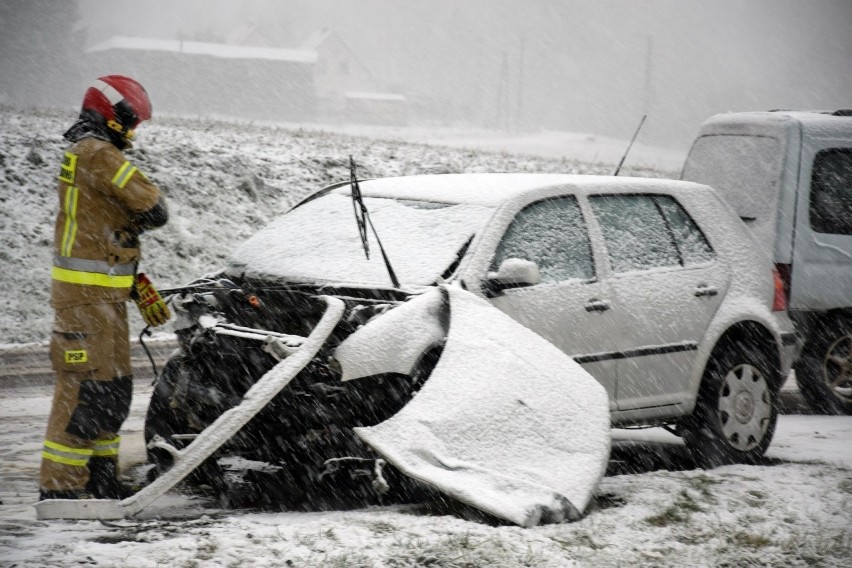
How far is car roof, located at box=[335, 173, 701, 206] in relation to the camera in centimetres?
590

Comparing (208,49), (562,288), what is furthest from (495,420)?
(208,49)

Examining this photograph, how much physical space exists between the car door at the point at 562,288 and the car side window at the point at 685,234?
0.81 meters

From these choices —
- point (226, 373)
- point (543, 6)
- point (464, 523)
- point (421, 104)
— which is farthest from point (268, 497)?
point (543, 6)

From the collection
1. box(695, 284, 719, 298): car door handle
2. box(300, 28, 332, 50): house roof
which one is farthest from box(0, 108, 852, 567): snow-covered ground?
box(300, 28, 332, 50): house roof

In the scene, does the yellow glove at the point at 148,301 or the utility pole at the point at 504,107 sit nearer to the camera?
the yellow glove at the point at 148,301

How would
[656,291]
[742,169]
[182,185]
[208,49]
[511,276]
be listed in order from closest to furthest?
[511,276] → [656,291] → [742,169] → [182,185] → [208,49]

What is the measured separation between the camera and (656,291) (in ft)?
20.5

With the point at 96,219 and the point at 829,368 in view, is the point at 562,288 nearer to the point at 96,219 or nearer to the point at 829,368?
the point at 96,219

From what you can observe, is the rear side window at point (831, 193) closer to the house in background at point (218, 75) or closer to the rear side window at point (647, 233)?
the rear side window at point (647, 233)

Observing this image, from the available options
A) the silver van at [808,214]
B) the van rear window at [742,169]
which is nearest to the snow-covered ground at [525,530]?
the silver van at [808,214]

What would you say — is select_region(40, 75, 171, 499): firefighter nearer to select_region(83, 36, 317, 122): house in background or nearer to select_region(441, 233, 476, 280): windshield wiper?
select_region(441, 233, 476, 280): windshield wiper

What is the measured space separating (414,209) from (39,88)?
6322 cm

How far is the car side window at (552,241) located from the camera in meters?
5.71

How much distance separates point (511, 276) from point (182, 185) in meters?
11.5
